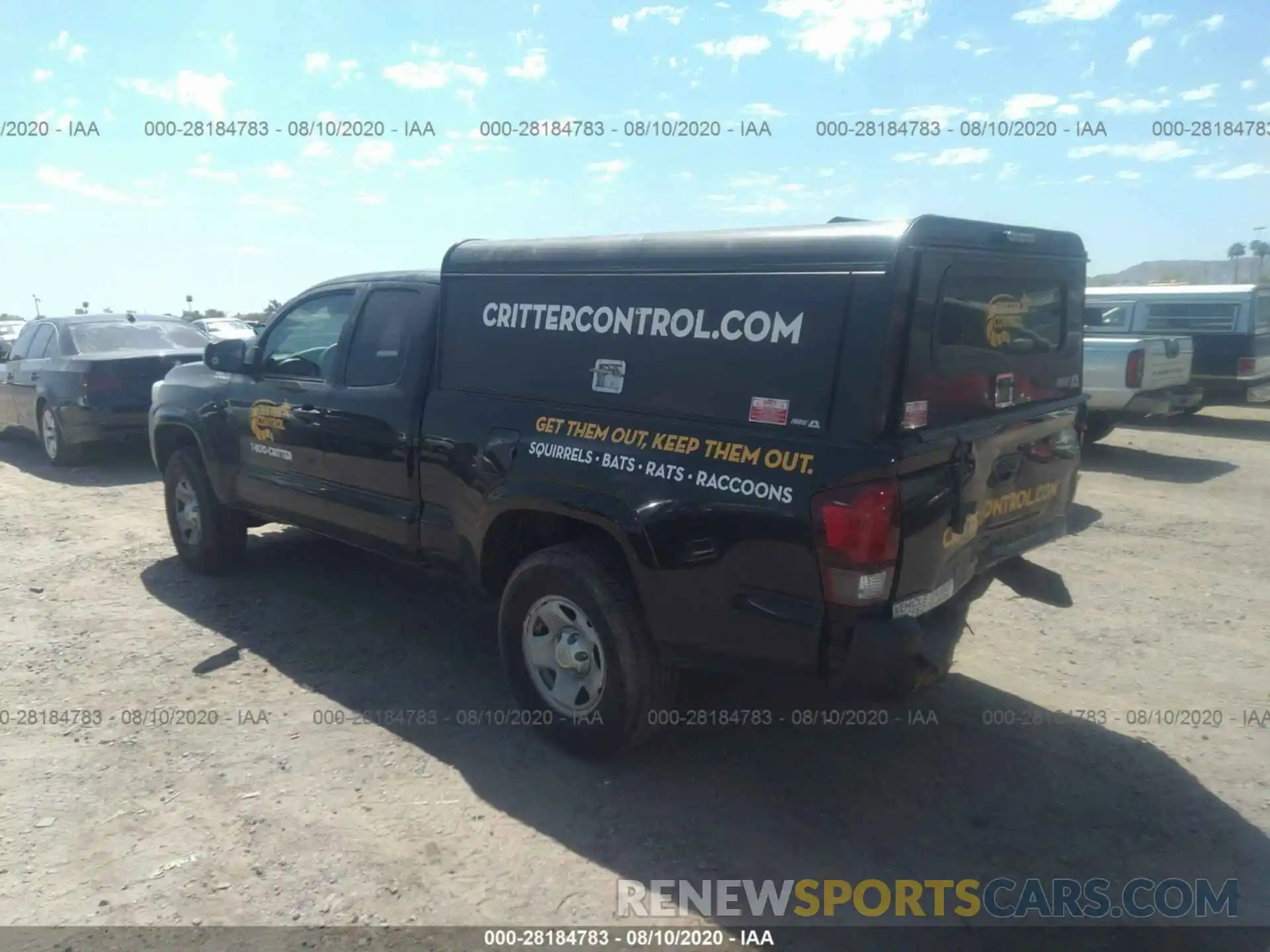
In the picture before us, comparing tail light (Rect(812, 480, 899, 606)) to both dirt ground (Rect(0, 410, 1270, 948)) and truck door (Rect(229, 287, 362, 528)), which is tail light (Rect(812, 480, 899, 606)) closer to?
dirt ground (Rect(0, 410, 1270, 948))

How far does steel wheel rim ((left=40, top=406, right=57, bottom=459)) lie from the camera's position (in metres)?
10.4

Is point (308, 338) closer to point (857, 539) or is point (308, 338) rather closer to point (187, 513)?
point (187, 513)

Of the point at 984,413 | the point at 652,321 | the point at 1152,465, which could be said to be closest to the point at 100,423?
the point at 652,321

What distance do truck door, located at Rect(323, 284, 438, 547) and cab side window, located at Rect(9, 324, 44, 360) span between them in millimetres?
7981

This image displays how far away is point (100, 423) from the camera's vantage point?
9.93 m

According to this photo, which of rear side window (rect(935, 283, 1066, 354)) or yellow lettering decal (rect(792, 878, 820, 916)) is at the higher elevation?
rear side window (rect(935, 283, 1066, 354))

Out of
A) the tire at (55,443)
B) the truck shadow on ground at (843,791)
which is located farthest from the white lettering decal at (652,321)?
the tire at (55,443)

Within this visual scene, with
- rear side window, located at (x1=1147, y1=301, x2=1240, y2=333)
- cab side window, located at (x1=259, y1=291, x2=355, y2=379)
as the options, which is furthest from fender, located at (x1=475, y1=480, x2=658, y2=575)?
rear side window, located at (x1=1147, y1=301, x2=1240, y2=333)

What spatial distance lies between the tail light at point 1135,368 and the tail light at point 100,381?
10483 millimetres

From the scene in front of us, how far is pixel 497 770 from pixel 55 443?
875 centimetres

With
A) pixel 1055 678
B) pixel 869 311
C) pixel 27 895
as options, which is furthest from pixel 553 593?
pixel 1055 678

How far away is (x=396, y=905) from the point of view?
315 centimetres

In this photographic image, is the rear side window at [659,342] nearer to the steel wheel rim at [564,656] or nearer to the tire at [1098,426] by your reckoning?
the steel wheel rim at [564,656]

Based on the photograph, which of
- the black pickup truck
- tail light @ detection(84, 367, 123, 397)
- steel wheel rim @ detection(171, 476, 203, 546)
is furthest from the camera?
tail light @ detection(84, 367, 123, 397)
